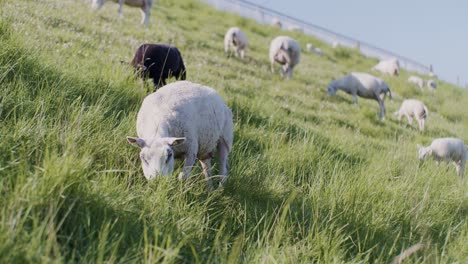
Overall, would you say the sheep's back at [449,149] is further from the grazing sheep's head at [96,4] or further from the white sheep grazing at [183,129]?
the grazing sheep's head at [96,4]

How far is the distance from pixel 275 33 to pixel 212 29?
22.0ft

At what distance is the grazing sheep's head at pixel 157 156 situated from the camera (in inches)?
122

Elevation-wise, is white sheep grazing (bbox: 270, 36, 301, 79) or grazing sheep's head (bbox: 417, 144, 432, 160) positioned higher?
white sheep grazing (bbox: 270, 36, 301, 79)

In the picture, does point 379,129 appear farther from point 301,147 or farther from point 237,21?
point 237,21

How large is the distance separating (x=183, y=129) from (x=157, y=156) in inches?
22.3

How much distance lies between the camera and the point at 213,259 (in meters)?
2.46

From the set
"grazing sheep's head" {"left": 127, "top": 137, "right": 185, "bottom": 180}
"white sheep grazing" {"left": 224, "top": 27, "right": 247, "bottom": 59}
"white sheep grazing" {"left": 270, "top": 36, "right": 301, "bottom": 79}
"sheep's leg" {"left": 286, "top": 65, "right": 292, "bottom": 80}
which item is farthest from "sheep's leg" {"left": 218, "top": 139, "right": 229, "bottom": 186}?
"white sheep grazing" {"left": 224, "top": 27, "right": 247, "bottom": 59}

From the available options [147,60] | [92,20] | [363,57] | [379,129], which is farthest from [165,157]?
[363,57]

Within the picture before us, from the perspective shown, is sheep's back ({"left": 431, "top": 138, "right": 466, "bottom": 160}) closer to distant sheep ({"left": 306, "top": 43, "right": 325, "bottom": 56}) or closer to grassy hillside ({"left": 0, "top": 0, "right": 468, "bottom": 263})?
grassy hillside ({"left": 0, "top": 0, "right": 468, "bottom": 263})

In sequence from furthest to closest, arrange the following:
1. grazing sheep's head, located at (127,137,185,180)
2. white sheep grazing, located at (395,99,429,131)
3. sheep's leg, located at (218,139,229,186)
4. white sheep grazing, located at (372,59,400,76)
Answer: white sheep grazing, located at (372,59,400,76) → white sheep grazing, located at (395,99,429,131) → sheep's leg, located at (218,139,229,186) → grazing sheep's head, located at (127,137,185,180)

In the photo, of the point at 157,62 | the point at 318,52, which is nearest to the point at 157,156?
the point at 157,62

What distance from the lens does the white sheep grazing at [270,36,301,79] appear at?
14.1m

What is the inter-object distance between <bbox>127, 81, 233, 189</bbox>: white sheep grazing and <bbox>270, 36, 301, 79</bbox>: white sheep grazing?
32.7 feet

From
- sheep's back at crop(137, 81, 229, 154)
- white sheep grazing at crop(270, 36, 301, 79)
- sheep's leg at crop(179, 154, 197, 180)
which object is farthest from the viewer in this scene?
white sheep grazing at crop(270, 36, 301, 79)
